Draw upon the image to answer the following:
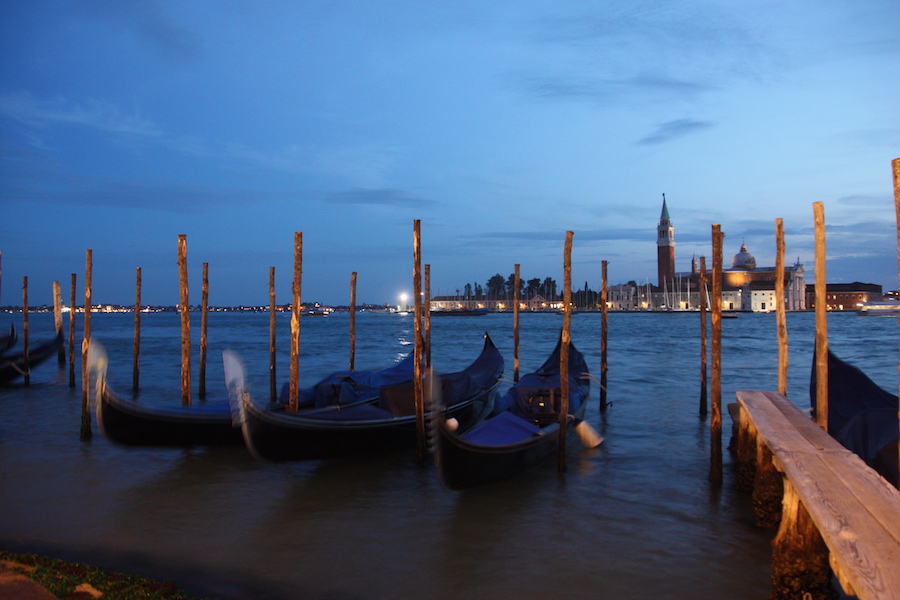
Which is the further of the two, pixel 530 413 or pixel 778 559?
pixel 530 413

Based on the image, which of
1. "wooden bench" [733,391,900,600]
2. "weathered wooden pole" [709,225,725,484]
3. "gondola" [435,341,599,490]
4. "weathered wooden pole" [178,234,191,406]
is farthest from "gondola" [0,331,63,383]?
"wooden bench" [733,391,900,600]

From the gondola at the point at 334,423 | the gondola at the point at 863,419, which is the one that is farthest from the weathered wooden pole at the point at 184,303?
the gondola at the point at 863,419

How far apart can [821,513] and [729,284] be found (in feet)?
264

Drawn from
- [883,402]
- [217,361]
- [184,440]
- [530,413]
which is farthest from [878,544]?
[217,361]

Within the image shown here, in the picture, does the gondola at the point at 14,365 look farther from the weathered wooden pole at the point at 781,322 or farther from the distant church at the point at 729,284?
the distant church at the point at 729,284

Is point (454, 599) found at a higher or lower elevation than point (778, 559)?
lower

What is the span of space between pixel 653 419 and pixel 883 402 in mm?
3573

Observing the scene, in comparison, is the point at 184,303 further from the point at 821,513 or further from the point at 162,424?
the point at 821,513

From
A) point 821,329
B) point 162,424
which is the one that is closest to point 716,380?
point 821,329

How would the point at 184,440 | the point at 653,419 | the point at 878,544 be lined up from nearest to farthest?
1. the point at 878,544
2. the point at 184,440
3. the point at 653,419

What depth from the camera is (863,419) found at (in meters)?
4.73

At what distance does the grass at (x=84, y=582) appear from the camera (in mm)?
2973

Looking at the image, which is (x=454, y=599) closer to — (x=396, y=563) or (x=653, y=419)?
(x=396, y=563)

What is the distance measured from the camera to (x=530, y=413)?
283 inches
